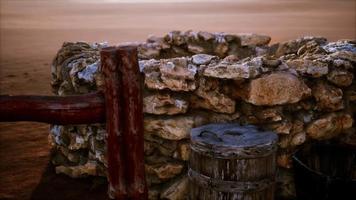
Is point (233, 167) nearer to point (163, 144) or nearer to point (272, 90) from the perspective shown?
point (272, 90)

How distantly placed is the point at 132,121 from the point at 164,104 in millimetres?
2444

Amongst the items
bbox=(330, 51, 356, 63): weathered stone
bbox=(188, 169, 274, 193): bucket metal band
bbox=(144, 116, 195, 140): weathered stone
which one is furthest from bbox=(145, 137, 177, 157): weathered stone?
bbox=(330, 51, 356, 63): weathered stone

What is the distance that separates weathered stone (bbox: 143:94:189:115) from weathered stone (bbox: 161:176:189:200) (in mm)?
753

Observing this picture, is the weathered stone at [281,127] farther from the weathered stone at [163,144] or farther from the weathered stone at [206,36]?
the weathered stone at [206,36]

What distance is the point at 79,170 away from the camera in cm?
506

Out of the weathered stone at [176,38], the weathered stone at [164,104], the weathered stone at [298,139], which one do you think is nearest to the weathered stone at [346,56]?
the weathered stone at [298,139]

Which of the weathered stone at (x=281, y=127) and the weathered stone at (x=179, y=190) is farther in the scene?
the weathered stone at (x=179, y=190)

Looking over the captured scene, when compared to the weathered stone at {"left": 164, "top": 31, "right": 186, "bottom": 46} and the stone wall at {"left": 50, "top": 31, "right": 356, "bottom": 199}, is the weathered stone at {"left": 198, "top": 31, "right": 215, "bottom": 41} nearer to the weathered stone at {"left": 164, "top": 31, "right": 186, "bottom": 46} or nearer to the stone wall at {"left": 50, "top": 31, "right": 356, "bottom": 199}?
the weathered stone at {"left": 164, "top": 31, "right": 186, "bottom": 46}

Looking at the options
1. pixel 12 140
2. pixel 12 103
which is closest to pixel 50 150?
pixel 12 140

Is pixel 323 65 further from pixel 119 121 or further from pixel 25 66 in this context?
pixel 25 66

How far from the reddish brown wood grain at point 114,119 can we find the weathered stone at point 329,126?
9.72 ft

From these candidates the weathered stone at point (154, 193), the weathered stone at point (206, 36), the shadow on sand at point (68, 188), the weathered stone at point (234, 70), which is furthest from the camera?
the weathered stone at point (206, 36)

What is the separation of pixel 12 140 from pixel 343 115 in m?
5.00

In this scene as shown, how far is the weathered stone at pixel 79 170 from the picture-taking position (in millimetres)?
4926
